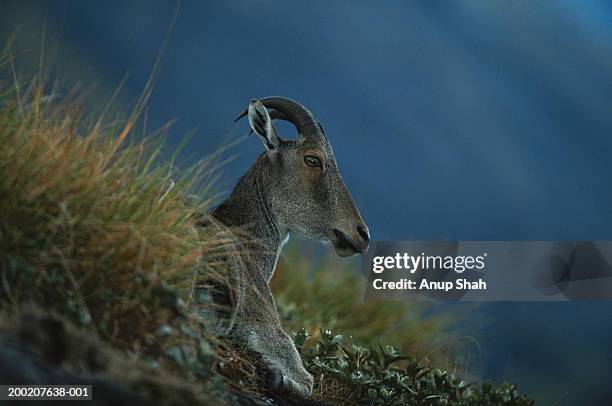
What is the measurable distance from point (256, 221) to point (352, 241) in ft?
3.15

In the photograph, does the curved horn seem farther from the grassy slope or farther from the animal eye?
the grassy slope

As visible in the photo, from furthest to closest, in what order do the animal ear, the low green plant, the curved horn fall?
the low green plant → the curved horn → the animal ear

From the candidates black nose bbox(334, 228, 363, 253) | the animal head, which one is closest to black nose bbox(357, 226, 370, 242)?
the animal head

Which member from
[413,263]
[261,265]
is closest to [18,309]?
[261,265]

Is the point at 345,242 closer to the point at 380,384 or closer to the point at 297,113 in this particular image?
the point at 297,113

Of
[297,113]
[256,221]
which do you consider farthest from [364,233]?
[297,113]

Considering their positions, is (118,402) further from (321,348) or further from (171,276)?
(321,348)

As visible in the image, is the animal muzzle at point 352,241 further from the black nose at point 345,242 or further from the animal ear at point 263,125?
the animal ear at point 263,125

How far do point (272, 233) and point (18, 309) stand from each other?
9.91 ft

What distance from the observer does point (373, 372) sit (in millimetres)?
7980

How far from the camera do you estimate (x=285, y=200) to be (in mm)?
7129

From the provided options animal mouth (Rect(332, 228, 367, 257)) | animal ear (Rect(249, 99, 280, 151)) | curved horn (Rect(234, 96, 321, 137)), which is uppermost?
curved horn (Rect(234, 96, 321, 137))

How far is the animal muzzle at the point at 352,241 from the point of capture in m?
6.99

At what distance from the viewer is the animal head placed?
7.04 meters
